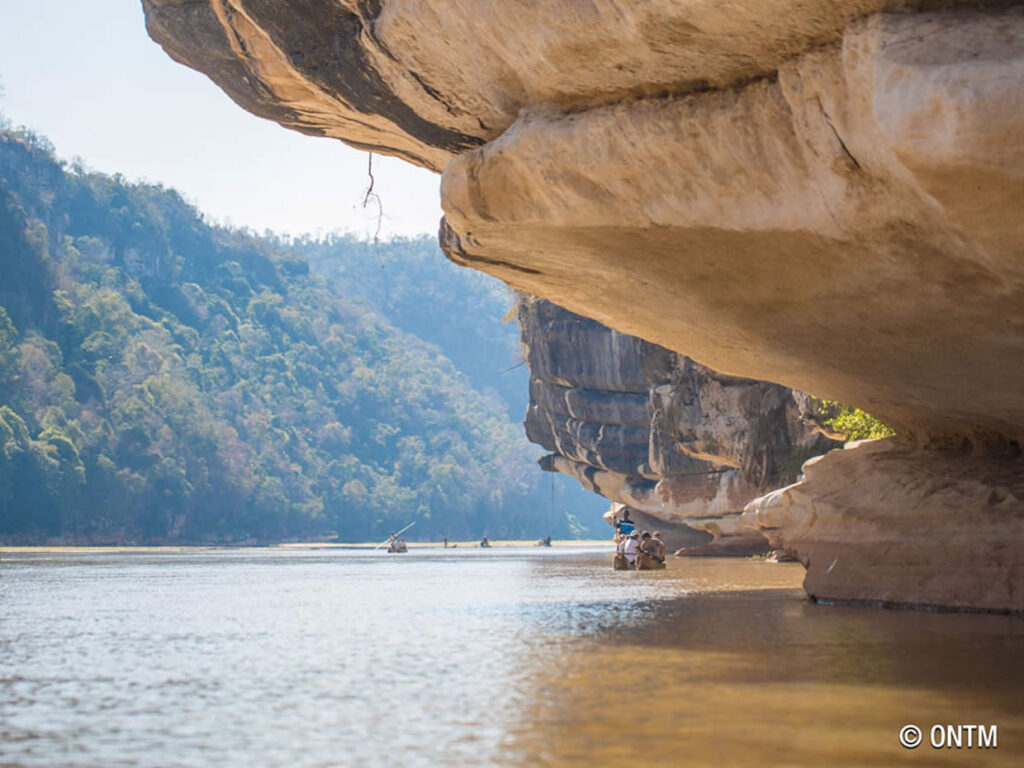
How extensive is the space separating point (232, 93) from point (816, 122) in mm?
7467

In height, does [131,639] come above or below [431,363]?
below

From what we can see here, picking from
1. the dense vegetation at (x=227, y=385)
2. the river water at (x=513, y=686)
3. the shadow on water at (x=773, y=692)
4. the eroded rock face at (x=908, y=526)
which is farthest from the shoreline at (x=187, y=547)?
the shadow on water at (x=773, y=692)

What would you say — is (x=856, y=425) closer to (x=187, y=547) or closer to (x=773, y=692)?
(x=773, y=692)

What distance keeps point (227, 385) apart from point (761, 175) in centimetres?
10094

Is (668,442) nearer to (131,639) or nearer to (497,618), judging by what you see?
(497,618)

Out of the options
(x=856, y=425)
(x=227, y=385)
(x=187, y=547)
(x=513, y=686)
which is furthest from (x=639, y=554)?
(x=227, y=385)

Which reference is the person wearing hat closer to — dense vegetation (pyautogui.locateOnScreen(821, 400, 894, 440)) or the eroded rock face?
dense vegetation (pyautogui.locateOnScreen(821, 400, 894, 440))

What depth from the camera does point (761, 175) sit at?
818 cm

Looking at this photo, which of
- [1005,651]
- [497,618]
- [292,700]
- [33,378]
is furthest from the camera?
[33,378]

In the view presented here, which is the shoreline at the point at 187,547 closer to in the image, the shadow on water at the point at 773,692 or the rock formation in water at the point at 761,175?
the rock formation in water at the point at 761,175

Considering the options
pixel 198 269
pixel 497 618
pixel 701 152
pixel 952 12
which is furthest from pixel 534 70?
pixel 198 269

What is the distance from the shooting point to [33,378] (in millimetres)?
77562

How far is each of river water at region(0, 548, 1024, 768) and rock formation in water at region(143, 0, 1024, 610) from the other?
6.53 feet

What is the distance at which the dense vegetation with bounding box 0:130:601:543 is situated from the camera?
254 feet
